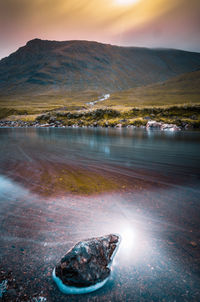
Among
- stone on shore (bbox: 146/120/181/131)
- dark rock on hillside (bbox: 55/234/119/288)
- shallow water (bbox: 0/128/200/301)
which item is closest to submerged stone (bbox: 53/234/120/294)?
dark rock on hillside (bbox: 55/234/119/288)

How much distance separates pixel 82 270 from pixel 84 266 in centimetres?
9

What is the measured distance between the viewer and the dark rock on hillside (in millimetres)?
3982

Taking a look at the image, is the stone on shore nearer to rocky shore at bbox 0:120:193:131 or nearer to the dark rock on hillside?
rocky shore at bbox 0:120:193:131

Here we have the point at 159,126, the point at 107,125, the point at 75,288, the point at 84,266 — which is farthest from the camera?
the point at 107,125

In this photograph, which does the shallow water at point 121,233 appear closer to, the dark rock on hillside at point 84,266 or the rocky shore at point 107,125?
the dark rock on hillside at point 84,266

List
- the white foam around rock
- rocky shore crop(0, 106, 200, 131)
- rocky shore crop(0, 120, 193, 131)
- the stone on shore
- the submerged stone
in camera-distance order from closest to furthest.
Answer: the white foam around rock
the submerged stone
the stone on shore
rocky shore crop(0, 120, 193, 131)
rocky shore crop(0, 106, 200, 131)

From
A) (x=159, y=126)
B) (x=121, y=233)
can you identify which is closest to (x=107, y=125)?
(x=159, y=126)

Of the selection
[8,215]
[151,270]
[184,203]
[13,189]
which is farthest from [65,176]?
[151,270]

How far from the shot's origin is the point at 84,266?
13.3 feet

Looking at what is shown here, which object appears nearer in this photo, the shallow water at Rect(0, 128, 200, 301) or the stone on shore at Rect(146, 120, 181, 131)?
the shallow water at Rect(0, 128, 200, 301)

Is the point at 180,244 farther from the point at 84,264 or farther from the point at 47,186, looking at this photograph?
the point at 47,186

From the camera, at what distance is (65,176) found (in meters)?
12.4

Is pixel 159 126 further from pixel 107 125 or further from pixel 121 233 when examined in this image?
pixel 121 233

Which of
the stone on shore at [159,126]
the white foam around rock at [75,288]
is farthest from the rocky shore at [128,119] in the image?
the white foam around rock at [75,288]
